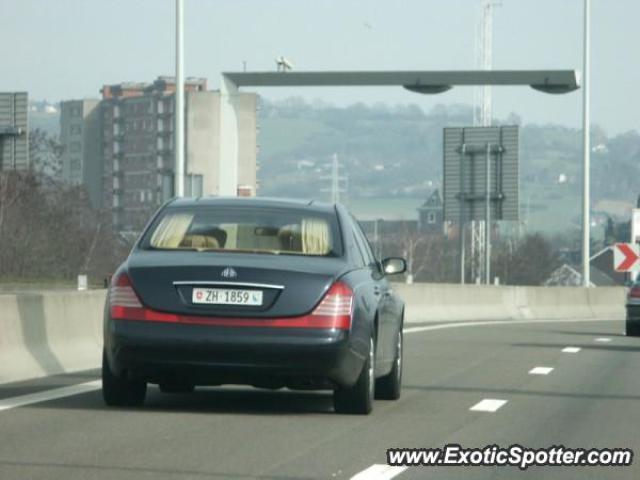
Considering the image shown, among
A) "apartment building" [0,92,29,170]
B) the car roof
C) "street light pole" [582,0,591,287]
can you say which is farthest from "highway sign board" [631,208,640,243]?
the car roof

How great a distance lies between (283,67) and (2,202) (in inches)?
1985

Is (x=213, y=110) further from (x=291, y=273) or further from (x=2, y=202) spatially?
(x=2, y=202)

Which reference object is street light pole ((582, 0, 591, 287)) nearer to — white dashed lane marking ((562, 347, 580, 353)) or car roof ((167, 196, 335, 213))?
white dashed lane marking ((562, 347, 580, 353))

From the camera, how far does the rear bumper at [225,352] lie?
11.7m

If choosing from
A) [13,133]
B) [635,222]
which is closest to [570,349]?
[13,133]

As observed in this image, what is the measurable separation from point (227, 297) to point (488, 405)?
9.72 ft

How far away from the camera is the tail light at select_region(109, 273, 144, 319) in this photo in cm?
1183

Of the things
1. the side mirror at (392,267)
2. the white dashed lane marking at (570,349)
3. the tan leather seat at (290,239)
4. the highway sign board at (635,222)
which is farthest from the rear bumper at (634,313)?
the highway sign board at (635,222)

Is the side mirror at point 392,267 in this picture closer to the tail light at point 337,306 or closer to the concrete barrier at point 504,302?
the tail light at point 337,306

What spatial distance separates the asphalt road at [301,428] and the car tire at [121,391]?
0.15 metres

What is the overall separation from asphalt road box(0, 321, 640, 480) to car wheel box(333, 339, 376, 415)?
13 centimetres

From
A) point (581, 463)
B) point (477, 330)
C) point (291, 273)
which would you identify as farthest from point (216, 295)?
point (477, 330)

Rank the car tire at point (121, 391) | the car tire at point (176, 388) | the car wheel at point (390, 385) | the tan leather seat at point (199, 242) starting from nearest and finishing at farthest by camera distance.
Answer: the car tire at point (121, 391)
the tan leather seat at point (199, 242)
the car tire at point (176, 388)
the car wheel at point (390, 385)

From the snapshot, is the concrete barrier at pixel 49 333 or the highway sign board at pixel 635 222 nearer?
the concrete barrier at pixel 49 333
